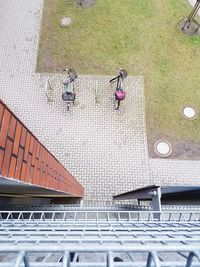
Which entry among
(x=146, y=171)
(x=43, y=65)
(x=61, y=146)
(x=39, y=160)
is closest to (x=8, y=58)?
(x=43, y=65)

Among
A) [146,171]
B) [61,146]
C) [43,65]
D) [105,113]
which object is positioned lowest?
[146,171]

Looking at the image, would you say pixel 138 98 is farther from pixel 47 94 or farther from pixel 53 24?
pixel 53 24

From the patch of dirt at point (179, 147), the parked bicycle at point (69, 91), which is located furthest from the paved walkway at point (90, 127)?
the parked bicycle at point (69, 91)

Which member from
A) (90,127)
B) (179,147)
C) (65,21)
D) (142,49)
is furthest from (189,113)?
(65,21)

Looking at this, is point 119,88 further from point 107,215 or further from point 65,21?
point 107,215

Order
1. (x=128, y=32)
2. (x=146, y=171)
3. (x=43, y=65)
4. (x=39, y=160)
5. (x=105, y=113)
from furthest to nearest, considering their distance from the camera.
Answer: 1. (x=128, y=32)
2. (x=43, y=65)
3. (x=105, y=113)
4. (x=146, y=171)
5. (x=39, y=160)

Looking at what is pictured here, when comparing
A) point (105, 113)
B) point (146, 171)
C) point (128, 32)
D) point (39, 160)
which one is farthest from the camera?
point (128, 32)
